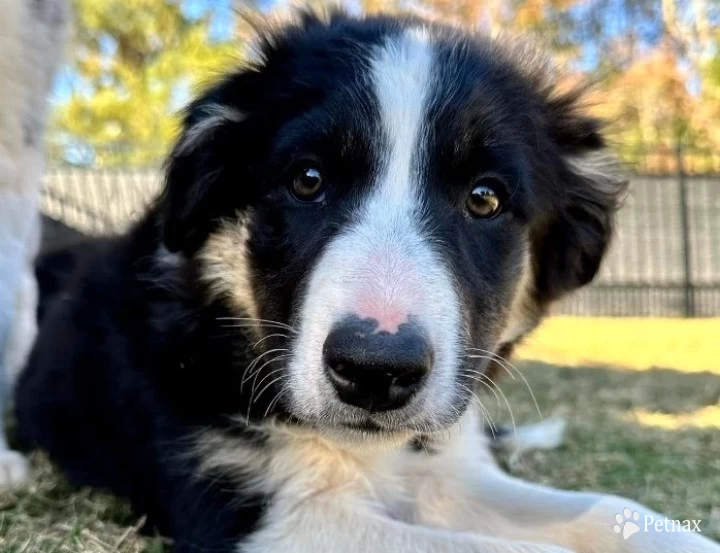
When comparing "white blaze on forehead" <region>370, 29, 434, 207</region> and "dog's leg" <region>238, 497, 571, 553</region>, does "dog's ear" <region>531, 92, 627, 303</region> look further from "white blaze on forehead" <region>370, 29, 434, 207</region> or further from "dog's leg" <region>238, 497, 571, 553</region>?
"dog's leg" <region>238, 497, 571, 553</region>

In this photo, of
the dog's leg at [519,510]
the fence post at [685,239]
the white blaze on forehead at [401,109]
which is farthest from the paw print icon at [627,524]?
the fence post at [685,239]

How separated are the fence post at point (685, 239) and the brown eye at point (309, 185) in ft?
40.6

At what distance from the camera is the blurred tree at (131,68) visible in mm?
19391

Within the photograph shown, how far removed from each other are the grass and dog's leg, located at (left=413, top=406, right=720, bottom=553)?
487mm

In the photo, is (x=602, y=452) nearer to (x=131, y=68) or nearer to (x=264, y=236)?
(x=264, y=236)

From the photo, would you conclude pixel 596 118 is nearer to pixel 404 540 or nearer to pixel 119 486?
pixel 404 540

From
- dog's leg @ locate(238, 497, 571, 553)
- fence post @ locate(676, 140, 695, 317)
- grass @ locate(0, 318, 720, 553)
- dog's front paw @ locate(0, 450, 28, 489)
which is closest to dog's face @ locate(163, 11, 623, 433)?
dog's leg @ locate(238, 497, 571, 553)

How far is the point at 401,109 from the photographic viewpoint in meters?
2.25

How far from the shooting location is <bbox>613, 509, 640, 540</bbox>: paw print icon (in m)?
2.33

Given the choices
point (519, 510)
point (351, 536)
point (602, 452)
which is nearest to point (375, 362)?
point (351, 536)

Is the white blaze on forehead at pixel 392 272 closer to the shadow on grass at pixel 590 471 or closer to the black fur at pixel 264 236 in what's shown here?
the black fur at pixel 264 236

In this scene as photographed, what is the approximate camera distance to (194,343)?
104 inches

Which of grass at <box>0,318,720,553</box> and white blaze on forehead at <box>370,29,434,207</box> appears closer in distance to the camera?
white blaze on forehead at <box>370,29,434,207</box>

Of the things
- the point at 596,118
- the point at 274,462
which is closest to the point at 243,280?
the point at 274,462
